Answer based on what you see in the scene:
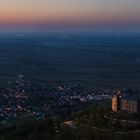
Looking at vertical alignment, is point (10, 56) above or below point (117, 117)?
below

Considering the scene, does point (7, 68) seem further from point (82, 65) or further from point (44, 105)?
point (44, 105)

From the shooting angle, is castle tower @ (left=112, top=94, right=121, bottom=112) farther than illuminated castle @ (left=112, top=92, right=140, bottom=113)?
Yes

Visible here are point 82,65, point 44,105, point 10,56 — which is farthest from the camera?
point 10,56

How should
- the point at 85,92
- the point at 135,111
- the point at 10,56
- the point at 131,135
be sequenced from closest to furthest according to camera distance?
the point at 131,135 < the point at 135,111 < the point at 85,92 < the point at 10,56

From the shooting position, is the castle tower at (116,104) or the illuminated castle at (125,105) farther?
the castle tower at (116,104)

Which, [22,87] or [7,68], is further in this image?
[7,68]

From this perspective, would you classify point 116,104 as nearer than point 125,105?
No

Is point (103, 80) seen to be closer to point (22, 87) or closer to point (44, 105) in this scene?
point (22, 87)

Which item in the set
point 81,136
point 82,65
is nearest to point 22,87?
point 82,65

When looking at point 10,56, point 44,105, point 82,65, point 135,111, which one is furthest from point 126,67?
point 135,111
